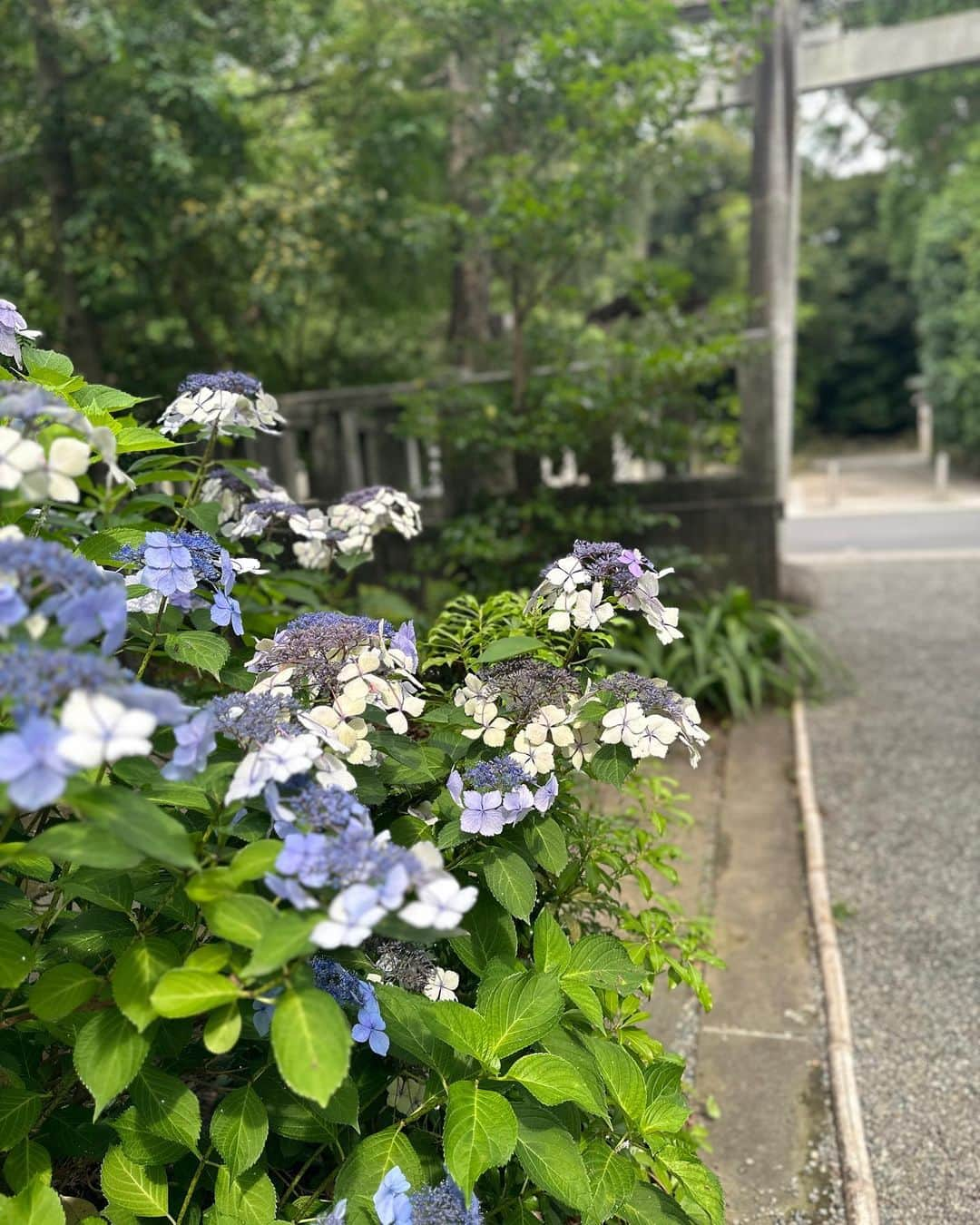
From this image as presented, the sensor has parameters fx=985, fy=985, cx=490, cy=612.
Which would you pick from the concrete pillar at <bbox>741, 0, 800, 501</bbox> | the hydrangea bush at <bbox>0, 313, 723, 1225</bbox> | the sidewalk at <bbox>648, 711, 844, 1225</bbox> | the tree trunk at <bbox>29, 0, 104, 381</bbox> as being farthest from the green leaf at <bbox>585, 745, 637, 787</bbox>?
the tree trunk at <bbox>29, 0, 104, 381</bbox>

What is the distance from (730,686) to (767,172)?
3.42 metres

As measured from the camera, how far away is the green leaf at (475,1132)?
3.12 feet

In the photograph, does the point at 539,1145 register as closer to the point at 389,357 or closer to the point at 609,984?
the point at 609,984

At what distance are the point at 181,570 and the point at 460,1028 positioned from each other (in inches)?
24.1

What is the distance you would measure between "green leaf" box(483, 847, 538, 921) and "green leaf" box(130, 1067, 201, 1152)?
392 millimetres

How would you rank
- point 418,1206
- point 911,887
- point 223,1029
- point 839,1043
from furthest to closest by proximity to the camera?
point 911,887, point 839,1043, point 418,1206, point 223,1029

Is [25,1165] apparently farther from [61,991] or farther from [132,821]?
[132,821]

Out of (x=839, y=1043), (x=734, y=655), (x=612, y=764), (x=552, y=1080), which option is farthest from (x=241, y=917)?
(x=734, y=655)

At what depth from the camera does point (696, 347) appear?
4.29m

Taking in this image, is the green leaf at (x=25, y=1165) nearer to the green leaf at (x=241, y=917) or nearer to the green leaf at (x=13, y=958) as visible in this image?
the green leaf at (x=13, y=958)

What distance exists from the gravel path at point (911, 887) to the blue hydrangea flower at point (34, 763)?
5.65ft

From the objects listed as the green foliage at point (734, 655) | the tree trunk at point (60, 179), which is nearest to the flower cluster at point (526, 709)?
the green foliage at point (734, 655)

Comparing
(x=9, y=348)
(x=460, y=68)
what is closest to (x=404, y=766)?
(x=9, y=348)

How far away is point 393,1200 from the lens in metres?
0.99
